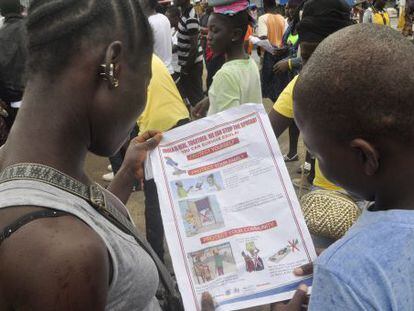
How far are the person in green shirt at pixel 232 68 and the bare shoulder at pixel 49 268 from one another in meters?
1.78

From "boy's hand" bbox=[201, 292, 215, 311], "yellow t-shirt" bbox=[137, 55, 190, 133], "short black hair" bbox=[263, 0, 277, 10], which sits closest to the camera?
"boy's hand" bbox=[201, 292, 215, 311]

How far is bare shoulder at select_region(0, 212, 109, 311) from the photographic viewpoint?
2.60ft

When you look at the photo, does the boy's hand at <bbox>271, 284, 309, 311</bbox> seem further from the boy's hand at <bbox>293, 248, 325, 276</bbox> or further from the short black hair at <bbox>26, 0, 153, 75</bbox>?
the short black hair at <bbox>26, 0, 153, 75</bbox>

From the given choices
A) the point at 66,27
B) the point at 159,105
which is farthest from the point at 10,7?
the point at 66,27

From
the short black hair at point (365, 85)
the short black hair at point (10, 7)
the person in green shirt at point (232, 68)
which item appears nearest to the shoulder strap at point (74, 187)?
the short black hair at point (365, 85)

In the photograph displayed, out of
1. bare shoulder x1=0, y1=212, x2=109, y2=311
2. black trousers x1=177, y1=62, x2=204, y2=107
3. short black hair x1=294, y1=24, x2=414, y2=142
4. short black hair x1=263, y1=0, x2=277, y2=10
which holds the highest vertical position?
short black hair x1=294, y1=24, x2=414, y2=142

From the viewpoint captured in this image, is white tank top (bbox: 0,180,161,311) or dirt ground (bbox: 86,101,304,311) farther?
dirt ground (bbox: 86,101,304,311)

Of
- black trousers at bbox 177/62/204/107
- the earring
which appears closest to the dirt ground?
black trousers at bbox 177/62/204/107

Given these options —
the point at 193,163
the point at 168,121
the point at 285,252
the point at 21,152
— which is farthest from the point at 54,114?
the point at 168,121

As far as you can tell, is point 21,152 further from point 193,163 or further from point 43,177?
point 193,163

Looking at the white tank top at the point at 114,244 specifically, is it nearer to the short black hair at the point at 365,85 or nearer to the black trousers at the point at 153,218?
the short black hair at the point at 365,85

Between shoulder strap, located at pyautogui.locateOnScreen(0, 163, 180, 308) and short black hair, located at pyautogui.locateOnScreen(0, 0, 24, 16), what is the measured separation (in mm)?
3173

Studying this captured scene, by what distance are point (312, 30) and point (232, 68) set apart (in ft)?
1.58

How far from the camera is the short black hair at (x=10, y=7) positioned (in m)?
3.78
